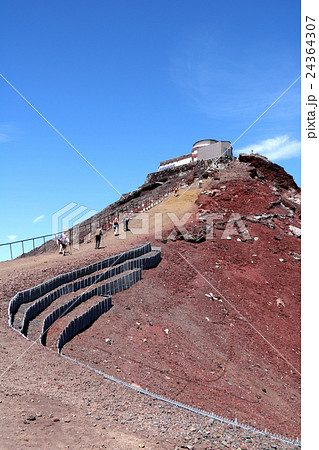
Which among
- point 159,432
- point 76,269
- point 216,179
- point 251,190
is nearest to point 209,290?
point 76,269

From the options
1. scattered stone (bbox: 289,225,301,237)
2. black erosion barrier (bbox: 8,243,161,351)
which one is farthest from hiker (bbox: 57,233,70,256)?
scattered stone (bbox: 289,225,301,237)

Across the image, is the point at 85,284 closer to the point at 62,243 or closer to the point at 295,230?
the point at 62,243

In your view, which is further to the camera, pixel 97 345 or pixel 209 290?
pixel 209 290

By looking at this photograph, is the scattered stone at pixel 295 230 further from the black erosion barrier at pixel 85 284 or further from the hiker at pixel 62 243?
the hiker at pixel 62 243

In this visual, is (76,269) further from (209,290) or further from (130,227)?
(130,227)

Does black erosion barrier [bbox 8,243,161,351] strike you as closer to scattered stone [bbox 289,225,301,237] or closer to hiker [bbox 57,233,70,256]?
hiker [bbox 57,233,70,256]

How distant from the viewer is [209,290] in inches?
742

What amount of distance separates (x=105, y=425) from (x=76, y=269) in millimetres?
11507

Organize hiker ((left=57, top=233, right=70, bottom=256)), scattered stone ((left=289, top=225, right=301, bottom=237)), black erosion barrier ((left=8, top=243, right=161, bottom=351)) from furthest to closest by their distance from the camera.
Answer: scattered stone ((left=289, top=225, right=301, bottom=237))
hiker ((left=57, top=233, right=70, bottom=256))
black erosion barrier ((left=8, top=243, right=161, bottom=351))

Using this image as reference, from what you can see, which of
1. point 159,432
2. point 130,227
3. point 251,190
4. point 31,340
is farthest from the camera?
point 251,190

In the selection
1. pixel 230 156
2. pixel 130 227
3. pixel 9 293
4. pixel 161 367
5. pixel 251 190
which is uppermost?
pixel 230 156

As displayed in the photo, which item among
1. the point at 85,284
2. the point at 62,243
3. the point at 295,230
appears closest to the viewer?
the point at 85,284

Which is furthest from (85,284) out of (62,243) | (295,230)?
(295,230)

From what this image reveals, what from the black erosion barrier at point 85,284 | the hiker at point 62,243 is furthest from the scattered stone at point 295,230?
the hiker at point 62,243
